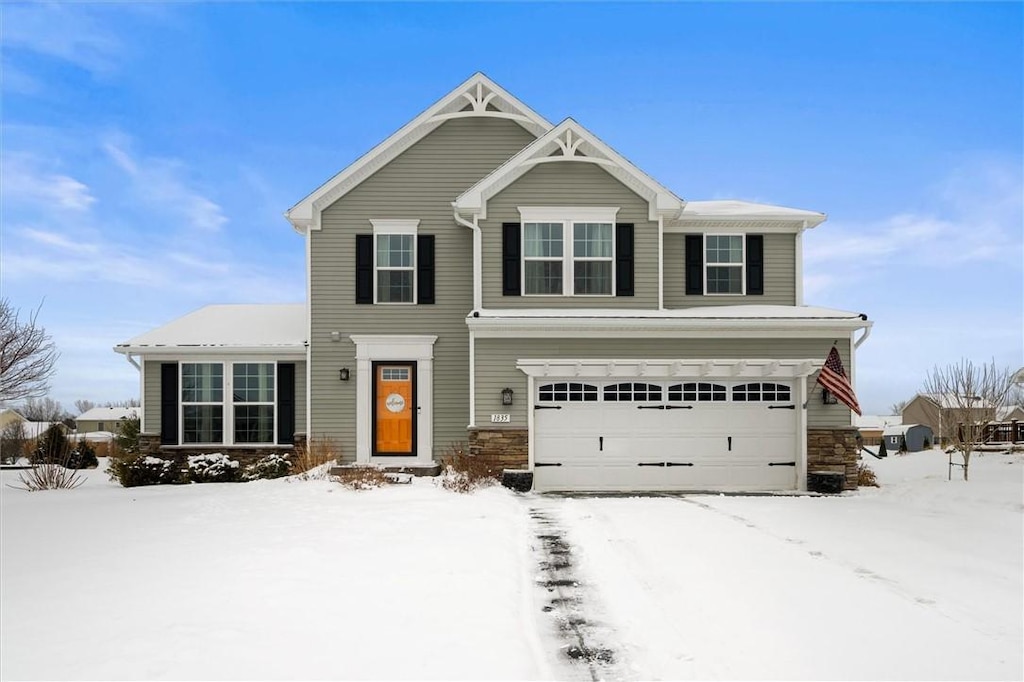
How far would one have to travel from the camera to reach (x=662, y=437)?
15.4 meters

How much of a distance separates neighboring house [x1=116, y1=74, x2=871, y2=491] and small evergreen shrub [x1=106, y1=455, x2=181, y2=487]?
32.7 inches

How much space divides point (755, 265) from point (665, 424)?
4.56m

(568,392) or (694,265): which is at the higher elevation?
(694,265)

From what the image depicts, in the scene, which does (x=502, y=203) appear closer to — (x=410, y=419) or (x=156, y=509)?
(x=410, y=419)

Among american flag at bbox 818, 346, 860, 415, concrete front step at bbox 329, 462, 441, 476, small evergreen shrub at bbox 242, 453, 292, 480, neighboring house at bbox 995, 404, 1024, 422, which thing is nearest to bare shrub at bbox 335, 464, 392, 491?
concrete front step at bbox 329, 462, 441, 476

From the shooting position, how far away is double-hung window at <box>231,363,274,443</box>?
17.6m

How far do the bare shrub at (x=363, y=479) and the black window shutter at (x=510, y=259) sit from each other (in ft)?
15.2

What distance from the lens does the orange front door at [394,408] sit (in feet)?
56.1

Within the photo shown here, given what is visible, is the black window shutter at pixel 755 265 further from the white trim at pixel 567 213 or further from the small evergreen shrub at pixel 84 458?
the small evergreen shrub at pixel 84 458

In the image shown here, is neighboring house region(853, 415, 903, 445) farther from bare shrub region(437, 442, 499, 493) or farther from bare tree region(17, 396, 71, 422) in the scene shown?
bare tree region(17, 396, 71, 422)

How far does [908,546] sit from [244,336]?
14.8 meters

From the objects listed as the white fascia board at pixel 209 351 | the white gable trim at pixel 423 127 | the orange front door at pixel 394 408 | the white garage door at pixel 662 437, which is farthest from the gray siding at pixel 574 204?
the white fascia board at pixel 209 351

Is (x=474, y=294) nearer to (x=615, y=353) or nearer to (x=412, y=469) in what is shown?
(x=615, y=353)

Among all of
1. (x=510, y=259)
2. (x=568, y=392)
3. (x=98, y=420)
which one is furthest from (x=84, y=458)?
(x=98, y=420)
